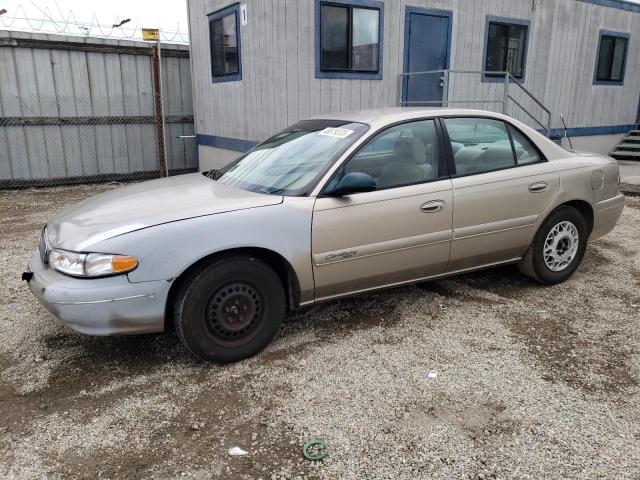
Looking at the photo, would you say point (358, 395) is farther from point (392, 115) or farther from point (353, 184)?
point (392, 115)

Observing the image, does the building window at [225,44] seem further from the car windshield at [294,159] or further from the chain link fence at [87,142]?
the car windshield at [294,159]

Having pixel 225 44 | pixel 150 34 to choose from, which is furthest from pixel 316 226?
pixel 150 34

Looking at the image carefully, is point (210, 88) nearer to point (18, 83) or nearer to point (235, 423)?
point (18, 83)

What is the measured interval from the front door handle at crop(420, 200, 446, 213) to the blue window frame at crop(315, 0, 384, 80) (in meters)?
5.19

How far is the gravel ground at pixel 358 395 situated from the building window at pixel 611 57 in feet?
34.0

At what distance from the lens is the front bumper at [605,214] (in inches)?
186

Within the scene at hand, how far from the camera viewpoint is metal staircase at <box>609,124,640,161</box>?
44.2 ft

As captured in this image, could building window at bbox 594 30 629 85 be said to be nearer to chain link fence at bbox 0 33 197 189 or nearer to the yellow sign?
chain link fence at bbox 0 33 197 189

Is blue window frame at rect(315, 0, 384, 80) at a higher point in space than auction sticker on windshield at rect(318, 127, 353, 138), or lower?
higher

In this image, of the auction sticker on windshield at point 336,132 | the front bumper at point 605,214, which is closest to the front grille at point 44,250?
the auction sticker on windshield at point 336,132

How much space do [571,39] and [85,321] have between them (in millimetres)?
12130

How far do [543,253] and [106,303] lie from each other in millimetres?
3473

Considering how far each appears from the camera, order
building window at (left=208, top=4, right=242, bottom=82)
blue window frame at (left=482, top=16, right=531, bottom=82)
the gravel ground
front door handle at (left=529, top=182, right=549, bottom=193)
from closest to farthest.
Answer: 1. the gravel ground
2. front door handle at (left=529, top=182, right=549, bottom=193)
3. building window at (left=208, top=4, right=242, bottom=82)
4. blue window frame at (left=482, top=16, right=531, bottom=82)

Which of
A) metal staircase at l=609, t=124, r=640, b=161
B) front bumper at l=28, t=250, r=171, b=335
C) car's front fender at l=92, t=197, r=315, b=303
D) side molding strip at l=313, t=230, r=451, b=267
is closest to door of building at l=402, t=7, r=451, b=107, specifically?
side molding strip at l=313, t=230, r=451, b=267
